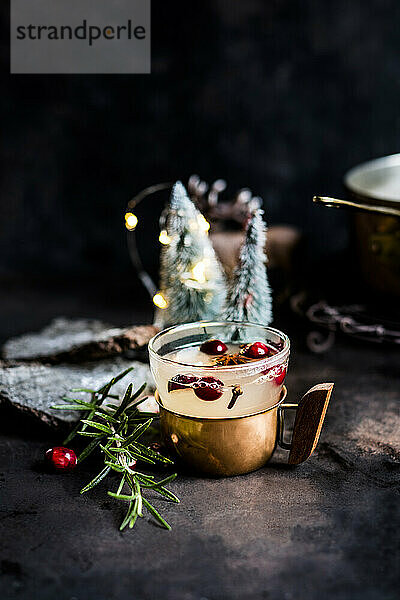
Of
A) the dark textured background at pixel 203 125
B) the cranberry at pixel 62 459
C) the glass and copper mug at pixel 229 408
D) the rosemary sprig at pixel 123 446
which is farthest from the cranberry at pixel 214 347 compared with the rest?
the dark textured background at pixel 203 125

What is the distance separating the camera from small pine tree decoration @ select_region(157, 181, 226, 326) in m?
1.12

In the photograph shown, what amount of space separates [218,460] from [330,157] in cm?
93

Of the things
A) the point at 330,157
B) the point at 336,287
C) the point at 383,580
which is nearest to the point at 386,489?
the point at 383,580

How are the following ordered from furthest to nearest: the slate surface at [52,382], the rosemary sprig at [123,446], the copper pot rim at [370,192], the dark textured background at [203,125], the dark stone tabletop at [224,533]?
the dark textured background at [203,125] → the copper pot rim at [370,192] → the slate surface at [52,382] → the rosemary sprig at [123,446] → the dark stone tabletop at [224,533]

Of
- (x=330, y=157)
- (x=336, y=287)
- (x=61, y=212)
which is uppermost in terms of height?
(x=330, y=157)

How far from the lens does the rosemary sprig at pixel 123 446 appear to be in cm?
86

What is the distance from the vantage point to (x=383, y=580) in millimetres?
741

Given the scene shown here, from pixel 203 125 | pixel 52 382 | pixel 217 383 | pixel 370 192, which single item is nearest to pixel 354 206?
pixel 370 192

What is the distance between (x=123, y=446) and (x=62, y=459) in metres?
0.08

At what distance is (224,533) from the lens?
32.3 inches

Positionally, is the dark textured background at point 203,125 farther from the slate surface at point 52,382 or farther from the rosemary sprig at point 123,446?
the rosemary sprig at point 123,446

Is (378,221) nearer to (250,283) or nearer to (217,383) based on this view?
(250,283)

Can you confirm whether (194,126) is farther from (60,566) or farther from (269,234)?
(60,566)

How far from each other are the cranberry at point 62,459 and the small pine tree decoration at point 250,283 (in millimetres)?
286
